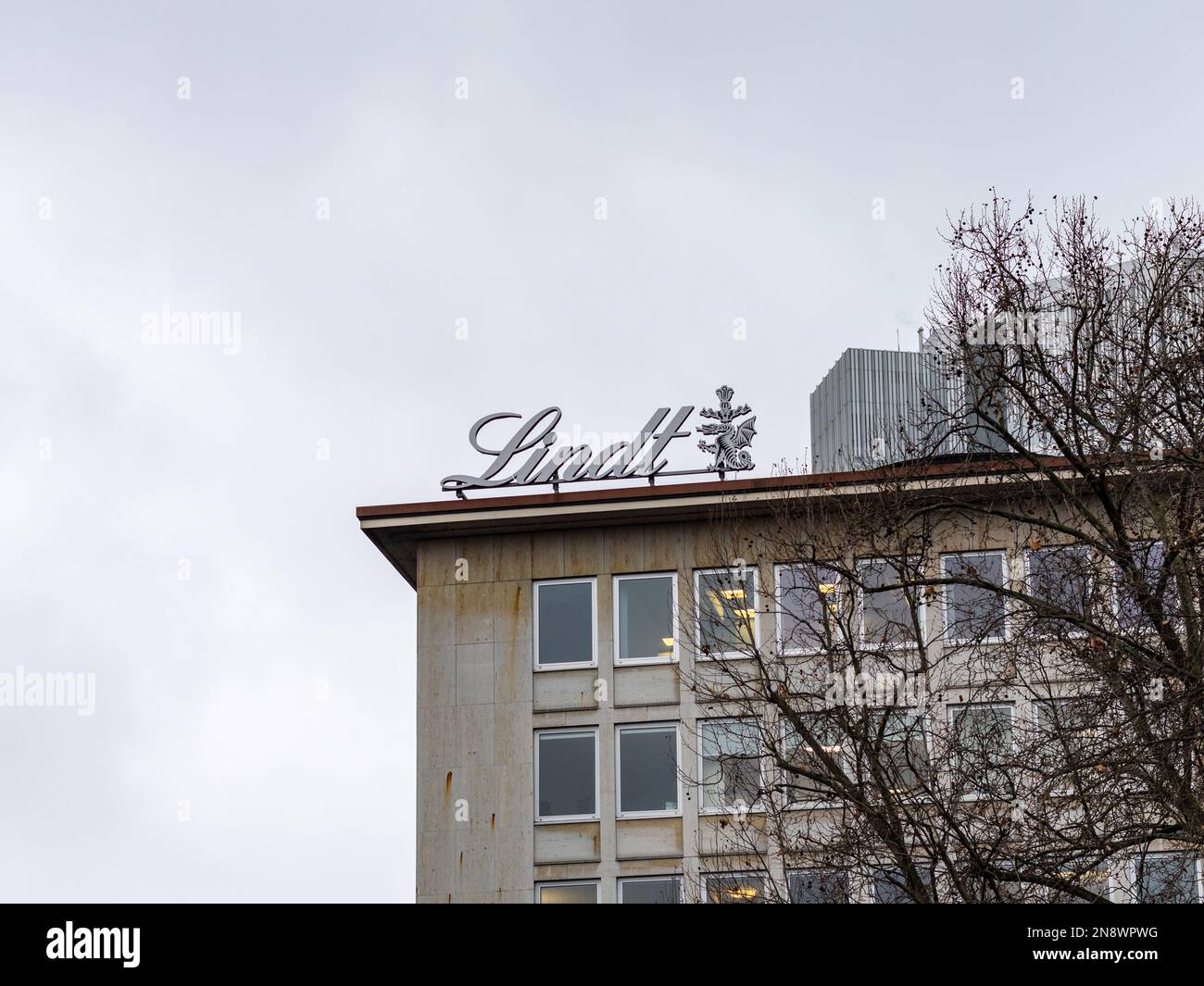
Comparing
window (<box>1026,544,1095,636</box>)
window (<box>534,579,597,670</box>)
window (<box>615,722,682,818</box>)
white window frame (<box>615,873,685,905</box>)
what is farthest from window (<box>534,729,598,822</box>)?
window (<box>1026,544,1095,636</box>)

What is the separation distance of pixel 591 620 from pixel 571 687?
1845 millimetres

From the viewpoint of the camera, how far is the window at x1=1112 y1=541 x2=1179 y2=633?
19.1 meters

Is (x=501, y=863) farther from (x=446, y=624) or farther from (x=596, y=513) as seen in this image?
(x=596, y=513)

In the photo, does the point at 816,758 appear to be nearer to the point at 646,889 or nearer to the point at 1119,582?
the point at 1119,582

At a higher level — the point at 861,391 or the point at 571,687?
the point at 861,391

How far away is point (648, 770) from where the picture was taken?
1668 inches

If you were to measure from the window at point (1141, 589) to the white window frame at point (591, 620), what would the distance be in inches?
928

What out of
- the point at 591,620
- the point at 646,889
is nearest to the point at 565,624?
the point at 591,620

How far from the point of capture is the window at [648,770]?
42.1 metres

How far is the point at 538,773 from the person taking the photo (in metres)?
42.7

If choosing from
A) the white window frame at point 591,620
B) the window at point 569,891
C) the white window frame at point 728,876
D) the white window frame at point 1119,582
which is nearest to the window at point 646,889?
the window at point 569,891
